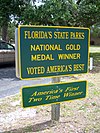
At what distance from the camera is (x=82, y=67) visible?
15.7 ft

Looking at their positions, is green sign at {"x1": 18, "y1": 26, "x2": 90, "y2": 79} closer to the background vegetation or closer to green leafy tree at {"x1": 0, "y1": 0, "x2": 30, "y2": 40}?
the background vegetation

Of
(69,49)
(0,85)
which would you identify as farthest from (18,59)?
(0,85)

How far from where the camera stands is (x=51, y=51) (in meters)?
4.39

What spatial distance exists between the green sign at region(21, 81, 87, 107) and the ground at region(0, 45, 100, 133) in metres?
0.44

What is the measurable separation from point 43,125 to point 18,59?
128 cm

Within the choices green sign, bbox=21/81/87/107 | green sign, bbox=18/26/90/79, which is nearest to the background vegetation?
green sign, bbox=18/26/90/79

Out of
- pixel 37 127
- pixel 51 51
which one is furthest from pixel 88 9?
pixel 37 127

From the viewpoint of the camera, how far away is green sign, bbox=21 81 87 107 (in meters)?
4.29

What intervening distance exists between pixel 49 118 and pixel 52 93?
0.77 m

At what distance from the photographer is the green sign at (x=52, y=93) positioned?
4285mm

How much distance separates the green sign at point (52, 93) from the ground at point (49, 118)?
0.44m

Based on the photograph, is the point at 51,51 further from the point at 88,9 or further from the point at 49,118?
the point at 88,9

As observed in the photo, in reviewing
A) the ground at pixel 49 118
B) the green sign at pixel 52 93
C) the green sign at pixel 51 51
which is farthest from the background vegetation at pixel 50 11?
the green sign at pixel 52 93

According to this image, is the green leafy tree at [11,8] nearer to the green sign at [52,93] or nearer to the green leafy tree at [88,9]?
the green leafy tree at [88,9]
